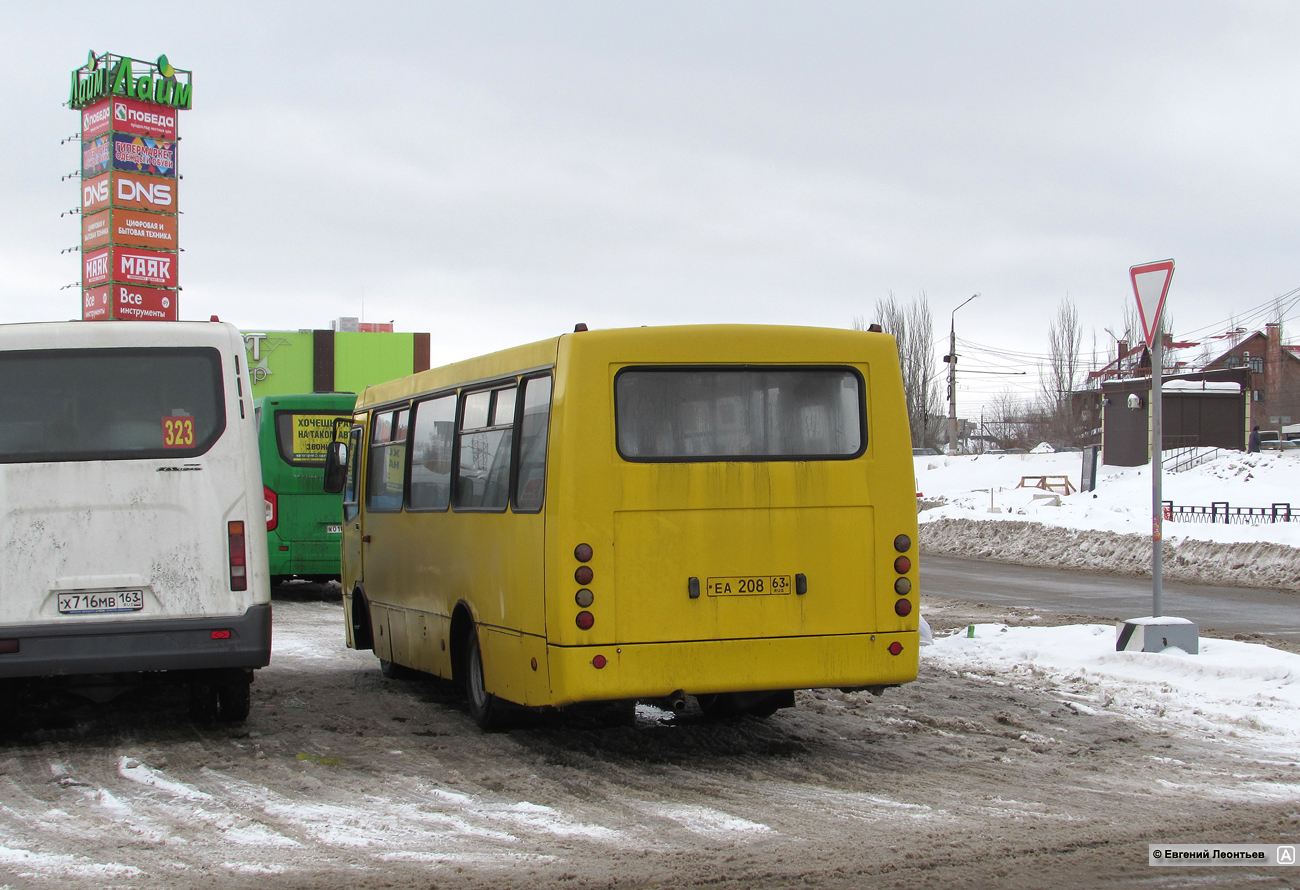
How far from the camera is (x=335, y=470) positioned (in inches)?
455

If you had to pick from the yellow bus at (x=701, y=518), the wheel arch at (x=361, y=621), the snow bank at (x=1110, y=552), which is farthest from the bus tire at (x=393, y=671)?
the snow bank at (x=1110, y=552)

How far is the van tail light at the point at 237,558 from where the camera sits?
26.2 ft

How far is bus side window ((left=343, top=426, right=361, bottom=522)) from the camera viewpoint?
11.6 metres

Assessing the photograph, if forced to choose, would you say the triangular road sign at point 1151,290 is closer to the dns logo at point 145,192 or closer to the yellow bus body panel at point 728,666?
the yellow bus body panel at point 728,666

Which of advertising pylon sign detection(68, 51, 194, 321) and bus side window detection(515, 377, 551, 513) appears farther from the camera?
advertising pylon sign detection(68, 51, 194, 321)

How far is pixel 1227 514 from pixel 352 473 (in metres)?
19.9

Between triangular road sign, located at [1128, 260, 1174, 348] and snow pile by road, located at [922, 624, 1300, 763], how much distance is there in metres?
2.67

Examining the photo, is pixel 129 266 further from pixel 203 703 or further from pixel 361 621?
pixel 203 703

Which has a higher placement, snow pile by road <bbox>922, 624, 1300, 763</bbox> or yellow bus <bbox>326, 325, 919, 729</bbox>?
yellow bus <bbox>326, 325, 919, 729</bbox>

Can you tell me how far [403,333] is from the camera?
61.1 meters

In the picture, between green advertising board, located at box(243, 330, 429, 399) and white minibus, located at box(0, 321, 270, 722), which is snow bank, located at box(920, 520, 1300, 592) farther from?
green advertising board, located at box(243, 330, 429, 399)

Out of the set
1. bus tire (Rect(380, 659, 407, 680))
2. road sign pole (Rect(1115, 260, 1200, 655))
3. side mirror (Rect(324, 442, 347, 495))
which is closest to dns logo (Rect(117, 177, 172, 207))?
side mirror (Rect(324, 442, 347, 495))

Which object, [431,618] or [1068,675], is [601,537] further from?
[1068,675]

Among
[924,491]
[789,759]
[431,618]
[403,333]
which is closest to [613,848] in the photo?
[789,759]
